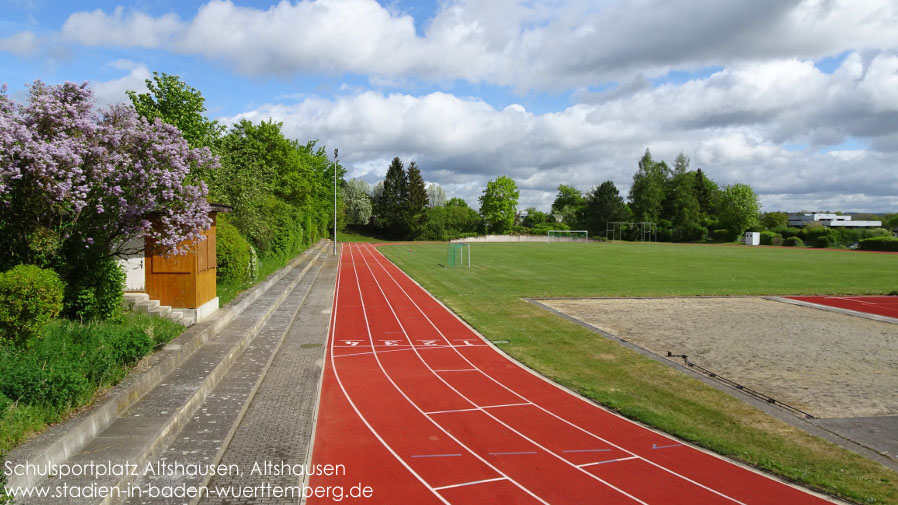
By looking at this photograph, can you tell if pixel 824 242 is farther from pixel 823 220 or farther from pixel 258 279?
pixel 258 279

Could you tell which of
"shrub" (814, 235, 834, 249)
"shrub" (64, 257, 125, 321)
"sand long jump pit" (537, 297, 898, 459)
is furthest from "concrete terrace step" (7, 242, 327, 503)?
"shrub" (814, 235, 834, 249)

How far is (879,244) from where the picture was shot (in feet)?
197

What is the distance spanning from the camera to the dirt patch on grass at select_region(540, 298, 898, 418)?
9945mm

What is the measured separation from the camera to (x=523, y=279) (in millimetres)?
28234

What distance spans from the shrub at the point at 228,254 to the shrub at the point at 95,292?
25.3ft

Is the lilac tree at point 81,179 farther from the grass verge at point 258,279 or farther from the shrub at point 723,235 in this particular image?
the shrub at point 723,235

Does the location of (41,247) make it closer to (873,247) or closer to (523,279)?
(523,279)

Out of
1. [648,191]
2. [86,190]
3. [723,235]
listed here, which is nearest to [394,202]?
[648,191]

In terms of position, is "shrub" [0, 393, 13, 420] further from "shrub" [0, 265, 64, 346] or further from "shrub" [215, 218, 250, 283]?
"shrub" [215, 218, 250, 283]

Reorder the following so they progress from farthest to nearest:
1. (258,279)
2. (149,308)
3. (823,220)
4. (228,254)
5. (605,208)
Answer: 1. (823,220)
2. (605,208)
3. (258,279)
4. (228,254)
5. (149,308)

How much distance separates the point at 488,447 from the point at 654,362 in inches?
242

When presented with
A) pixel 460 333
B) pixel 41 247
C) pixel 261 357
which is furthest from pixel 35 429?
pixel 460 333

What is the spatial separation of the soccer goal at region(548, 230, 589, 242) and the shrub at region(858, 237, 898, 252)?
3316cm

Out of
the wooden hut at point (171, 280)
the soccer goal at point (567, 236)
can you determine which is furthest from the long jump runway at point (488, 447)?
the soccer goal at point (567, 236)
